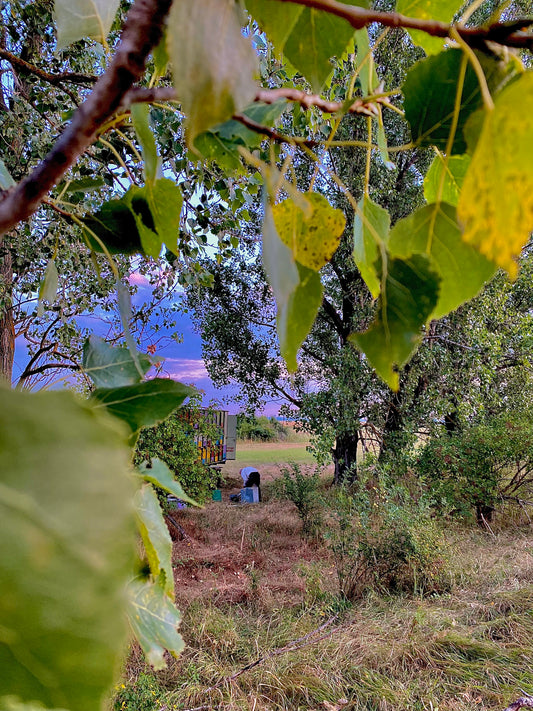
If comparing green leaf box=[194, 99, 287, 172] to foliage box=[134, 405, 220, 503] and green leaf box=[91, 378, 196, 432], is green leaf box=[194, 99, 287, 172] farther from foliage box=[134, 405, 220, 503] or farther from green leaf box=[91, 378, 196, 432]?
foliage box=[134, 405, 220, 503]

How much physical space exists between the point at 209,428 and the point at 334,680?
96.1 inches

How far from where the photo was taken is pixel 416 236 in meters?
0.19

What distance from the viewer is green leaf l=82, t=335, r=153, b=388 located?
20cm

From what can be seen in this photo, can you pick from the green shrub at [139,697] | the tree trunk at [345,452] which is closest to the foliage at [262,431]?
the tree trunk at [345,452]

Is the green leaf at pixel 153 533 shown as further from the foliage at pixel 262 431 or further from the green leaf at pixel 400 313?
the foliage at pixel 262 431

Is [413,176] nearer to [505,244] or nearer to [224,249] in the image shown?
[224,249]

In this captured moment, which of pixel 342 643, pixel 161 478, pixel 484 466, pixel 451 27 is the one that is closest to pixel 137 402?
pixel 161 478

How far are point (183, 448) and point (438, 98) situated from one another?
382 cm

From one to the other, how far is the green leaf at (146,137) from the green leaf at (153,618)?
0.55 feet

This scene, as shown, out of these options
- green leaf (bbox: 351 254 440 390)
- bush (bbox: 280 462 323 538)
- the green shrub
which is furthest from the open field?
green leaf (bbox: 351 254 440 390)

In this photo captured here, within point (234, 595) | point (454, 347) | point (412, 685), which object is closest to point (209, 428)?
point (234, 595)

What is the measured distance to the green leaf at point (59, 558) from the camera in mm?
65

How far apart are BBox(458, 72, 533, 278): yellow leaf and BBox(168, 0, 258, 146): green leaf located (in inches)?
2.1

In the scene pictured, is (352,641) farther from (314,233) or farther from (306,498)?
(314,233)
